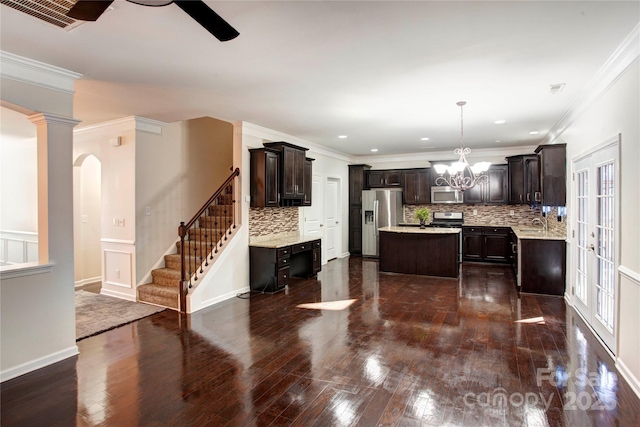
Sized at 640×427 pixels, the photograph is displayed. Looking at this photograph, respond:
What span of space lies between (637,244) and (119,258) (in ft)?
20.1

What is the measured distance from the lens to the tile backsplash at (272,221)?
5785 mm

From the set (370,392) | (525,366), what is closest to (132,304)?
(370,392)

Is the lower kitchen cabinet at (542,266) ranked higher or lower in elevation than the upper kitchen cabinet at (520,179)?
lower

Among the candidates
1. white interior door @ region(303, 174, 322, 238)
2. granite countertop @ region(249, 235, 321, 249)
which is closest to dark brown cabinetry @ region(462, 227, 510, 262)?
white interior door @ region(303, 174, 322, 238)

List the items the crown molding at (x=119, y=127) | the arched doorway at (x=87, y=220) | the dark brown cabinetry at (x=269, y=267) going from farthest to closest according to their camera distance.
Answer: the arched doorway at (x=87, y=220), the dark brown cabinetry at (x=269, y=267), the crown molding at (x=119, y=127)

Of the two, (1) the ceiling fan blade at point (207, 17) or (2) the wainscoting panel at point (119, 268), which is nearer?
(1) the ceiling fan blade at point (207, 17)

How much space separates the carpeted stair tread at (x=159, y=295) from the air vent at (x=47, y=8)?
133 inches

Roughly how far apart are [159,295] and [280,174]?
2627 mm

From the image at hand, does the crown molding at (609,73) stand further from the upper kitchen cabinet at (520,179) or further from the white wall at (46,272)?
the white wall at (46,272)

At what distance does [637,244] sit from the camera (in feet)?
8.74

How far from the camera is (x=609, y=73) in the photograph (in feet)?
10.6

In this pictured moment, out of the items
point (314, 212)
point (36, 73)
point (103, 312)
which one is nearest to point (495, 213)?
point (314, 212)

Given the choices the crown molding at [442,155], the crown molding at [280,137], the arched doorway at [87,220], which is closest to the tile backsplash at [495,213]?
the crown molding at [442,155]

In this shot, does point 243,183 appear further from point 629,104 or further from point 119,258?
point 629,104
